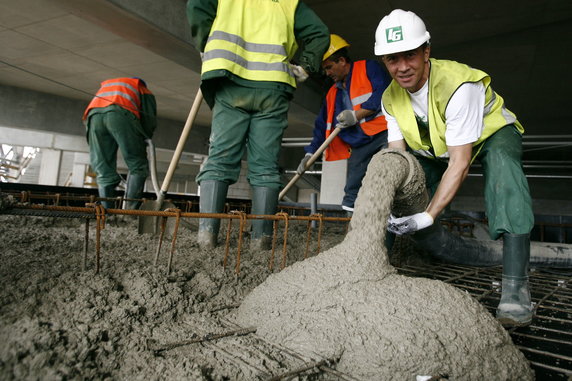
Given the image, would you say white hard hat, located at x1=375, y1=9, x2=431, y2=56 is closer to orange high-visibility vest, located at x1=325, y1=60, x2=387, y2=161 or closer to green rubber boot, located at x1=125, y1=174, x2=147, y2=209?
orange high-visibility vest, located at x1=325, y1=60, x2=387, y2=161

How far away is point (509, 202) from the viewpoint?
1615 millimetres

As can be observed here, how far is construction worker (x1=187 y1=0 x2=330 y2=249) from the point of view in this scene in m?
2.21

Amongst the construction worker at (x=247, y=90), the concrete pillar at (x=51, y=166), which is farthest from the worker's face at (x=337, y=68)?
the concrete pillar at (x=51, y=166)

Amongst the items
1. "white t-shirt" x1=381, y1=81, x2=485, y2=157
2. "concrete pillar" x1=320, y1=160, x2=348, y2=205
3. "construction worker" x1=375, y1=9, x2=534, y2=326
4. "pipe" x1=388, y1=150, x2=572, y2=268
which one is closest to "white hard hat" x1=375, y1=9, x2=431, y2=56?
"construction worker" x1=375, y1=9, x2=534, y2=326

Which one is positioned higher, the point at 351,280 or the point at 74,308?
the point at 351,280

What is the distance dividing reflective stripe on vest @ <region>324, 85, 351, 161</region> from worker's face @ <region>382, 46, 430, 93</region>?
1791mm

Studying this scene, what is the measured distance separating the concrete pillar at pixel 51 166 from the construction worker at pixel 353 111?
481 inches

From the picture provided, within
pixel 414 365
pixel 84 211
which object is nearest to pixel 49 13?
pixel 84 211

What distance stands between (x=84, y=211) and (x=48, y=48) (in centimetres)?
623

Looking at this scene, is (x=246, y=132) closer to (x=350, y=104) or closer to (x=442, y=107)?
(x=442, y=107)

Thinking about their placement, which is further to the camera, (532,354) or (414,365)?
(532,354)

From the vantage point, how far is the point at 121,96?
370 centimetres

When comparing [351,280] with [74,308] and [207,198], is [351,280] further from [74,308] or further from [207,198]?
[207,198]

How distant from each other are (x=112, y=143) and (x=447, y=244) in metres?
3.41
